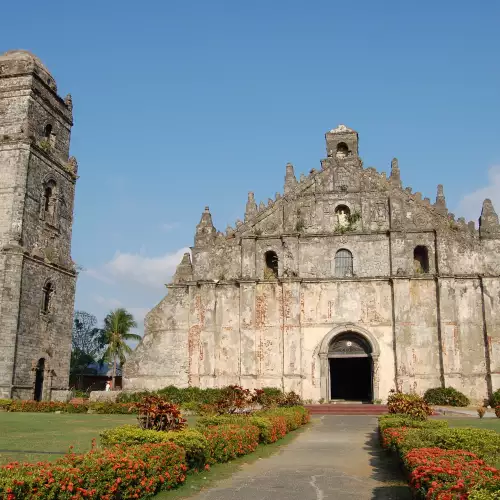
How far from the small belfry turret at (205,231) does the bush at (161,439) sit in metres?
21.4

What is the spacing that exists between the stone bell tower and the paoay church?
4763 millimetres

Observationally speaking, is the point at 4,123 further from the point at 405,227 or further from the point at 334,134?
the point at 405,227

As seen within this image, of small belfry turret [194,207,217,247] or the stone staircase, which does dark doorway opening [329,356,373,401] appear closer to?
the stone staircase

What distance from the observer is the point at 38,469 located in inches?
299

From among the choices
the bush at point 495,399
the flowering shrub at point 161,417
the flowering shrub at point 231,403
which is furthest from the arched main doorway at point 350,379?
the flowering shrub at point 161,417

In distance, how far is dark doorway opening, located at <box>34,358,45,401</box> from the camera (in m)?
31.2

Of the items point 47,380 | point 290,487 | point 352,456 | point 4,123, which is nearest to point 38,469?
point 290,487

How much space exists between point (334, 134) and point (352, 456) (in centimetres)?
2408

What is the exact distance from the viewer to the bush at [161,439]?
11.2 meters

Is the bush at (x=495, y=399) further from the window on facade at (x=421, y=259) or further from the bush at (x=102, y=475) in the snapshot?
the bush at (x=102, y=475)

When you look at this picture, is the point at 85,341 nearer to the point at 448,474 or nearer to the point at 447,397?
the point at 447,397

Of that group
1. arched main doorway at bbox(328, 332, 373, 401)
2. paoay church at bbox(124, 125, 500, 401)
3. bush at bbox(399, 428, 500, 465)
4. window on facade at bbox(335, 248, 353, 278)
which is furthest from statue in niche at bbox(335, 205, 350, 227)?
bush at bbox(399, 428, 500, 465)

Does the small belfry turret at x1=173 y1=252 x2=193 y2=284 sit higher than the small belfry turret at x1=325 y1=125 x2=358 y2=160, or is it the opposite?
the small belfry turret at x1=325 y1=125 x2=358 y2=160

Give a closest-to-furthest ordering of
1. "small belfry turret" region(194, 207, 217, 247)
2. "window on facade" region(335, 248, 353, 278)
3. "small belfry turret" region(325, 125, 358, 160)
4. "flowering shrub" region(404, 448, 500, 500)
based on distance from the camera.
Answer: "flowering shrub" region(404, 448, 500, 500) < "window on facade" region(335, 248, 353, 278) < "small belfry turret" region(194, 207, 217, 247) < "small belfry turret" region(325, 125, 358, 160)
